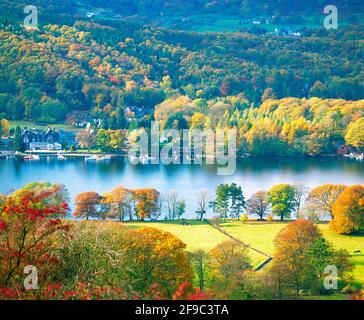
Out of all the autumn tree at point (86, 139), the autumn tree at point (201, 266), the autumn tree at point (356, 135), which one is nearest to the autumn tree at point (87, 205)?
the autumn tree at point (201, 266)

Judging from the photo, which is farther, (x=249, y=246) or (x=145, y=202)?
(x=145, y=202)

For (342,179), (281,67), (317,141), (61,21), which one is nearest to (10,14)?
(61,21)

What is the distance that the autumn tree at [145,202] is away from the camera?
11641 mm

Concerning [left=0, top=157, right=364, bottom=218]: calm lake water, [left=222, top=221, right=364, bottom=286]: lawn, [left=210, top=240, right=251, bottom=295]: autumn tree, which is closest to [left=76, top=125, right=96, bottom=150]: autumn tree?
[left=0, top=157, right=364, bottom=218]: calm lake water

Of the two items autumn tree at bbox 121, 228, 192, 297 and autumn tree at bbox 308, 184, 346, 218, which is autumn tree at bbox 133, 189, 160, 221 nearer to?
autumn tree at bbox 308, 184, 346, 218

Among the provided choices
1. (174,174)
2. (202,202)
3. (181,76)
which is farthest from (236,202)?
(181,76)

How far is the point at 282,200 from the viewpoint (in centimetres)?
1186

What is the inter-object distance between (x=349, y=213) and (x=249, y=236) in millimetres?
1332

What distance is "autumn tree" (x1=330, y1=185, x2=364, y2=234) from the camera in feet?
34.7

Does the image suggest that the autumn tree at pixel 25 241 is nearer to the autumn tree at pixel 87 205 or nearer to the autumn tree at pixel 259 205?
the autumn tree at pixel 87 205

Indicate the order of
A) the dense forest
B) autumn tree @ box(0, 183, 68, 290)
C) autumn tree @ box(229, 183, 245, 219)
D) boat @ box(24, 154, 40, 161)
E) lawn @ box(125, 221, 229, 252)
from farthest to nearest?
the dense forest < boat @ box(24, 154, 40, 161) < autumn tree @ box(229, 183, 245, 219) < lawn @ box(125, 221, 229, 252) < autumn tree @ box(0, 183, 68, 290)

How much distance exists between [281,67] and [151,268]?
20.7m

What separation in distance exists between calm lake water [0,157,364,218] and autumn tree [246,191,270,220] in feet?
3.05

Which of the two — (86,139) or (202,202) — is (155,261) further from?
(86,139)
